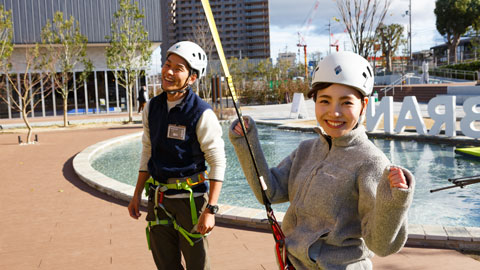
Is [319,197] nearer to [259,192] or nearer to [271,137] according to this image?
[259,192]

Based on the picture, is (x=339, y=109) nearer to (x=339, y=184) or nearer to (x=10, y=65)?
(x=339, y=184)

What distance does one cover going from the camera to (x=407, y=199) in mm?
1736

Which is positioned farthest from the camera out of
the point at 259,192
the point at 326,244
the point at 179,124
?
the point at 179,124

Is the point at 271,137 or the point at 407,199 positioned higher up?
the point at 407,199

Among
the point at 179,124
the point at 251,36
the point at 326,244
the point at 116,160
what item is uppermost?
the point at 251,36

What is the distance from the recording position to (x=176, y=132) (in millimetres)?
3172

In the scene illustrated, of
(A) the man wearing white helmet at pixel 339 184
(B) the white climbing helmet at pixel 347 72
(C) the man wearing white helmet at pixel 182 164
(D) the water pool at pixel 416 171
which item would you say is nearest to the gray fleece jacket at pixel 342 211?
(A) the man wearing white helmet at pixel 339 184

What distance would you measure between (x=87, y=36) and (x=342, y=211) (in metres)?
32.1

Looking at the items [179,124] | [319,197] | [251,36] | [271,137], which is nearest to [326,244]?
[319,197]

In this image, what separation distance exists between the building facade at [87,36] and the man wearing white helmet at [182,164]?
29.3m

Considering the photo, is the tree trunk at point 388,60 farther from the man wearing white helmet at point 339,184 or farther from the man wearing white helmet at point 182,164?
the man wearing white helmet at point 339,184

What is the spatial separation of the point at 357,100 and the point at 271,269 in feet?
9.37

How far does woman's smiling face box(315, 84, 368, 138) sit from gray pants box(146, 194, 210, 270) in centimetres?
138

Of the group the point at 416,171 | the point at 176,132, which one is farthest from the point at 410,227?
the point at 416,171
